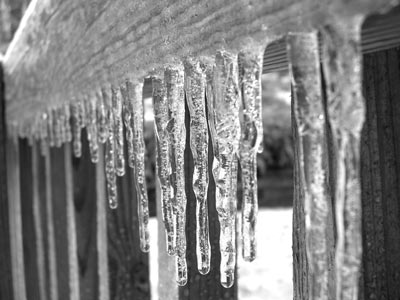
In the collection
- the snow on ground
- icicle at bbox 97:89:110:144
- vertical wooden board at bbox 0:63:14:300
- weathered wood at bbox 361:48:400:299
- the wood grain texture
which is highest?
the wood grain texture

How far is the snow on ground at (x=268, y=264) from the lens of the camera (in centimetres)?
429

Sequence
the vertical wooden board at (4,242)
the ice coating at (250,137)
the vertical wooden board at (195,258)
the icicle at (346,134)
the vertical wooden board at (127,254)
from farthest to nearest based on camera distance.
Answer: the vertical wooden board at (4,242) → the vertical wooden board at (127,254) → the vertical wooden board at (195,258) → the ice coating at (250,137) → the icicle at (346,134)

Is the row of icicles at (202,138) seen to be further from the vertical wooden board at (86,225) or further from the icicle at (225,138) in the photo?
the vertical wooden board at (86,225)

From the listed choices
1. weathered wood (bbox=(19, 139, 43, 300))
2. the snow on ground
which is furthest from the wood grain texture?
the snow on ground

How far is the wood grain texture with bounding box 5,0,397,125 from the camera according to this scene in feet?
1.59

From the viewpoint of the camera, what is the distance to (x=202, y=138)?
2.27 ft

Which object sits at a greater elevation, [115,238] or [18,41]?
[18,41]

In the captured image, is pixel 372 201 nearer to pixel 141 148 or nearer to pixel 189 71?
pixel 189 71

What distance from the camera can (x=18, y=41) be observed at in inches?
76.8

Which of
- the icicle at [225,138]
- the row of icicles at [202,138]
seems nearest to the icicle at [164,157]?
the row of icicles at [202,138]

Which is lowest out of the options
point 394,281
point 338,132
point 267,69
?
point 394,281

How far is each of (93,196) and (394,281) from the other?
101 centimetres

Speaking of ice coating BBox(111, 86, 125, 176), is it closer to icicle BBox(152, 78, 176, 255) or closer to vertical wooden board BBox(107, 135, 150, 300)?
icicle BBox(152, 78, 176, 255)

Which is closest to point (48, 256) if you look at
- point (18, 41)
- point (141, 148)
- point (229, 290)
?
point (18, 41)
